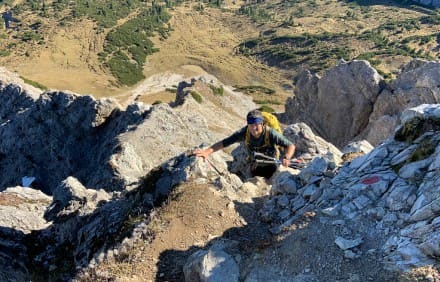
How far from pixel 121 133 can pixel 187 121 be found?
6238 mm

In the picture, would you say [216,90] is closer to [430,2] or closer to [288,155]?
[288,155]

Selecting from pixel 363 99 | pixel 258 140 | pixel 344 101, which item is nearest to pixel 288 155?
pixel 258 140

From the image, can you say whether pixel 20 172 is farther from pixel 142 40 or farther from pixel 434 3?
pixel 434 3

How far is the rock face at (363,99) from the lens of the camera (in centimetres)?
4153

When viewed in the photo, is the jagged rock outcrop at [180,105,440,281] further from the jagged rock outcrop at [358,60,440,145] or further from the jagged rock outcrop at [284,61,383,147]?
the jagged rock outcrop at [284,61,383,147]

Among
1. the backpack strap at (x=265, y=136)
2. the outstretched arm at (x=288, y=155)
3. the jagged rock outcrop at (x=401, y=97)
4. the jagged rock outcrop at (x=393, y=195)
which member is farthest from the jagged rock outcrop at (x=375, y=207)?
the jagged rock outcrop at (x=401, y=97)

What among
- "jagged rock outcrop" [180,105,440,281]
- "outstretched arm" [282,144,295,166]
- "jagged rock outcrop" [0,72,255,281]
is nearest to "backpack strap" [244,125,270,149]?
"outstretched arm" [282,144,295,166]

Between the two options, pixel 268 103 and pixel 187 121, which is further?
pixel 268 103

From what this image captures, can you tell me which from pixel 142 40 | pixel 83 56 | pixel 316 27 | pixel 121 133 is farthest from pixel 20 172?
pixel 316 27

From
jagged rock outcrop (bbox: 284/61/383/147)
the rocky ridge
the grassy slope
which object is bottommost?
the grassy slope

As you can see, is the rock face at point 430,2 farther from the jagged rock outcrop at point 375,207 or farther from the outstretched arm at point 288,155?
the outstretched arm at point 288,155

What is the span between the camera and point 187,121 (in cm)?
3750

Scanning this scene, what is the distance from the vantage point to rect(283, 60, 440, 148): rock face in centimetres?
4153

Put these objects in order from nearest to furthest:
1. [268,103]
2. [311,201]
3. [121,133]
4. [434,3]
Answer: [311,201] → [121,133] → [268,103] → [434,3]
